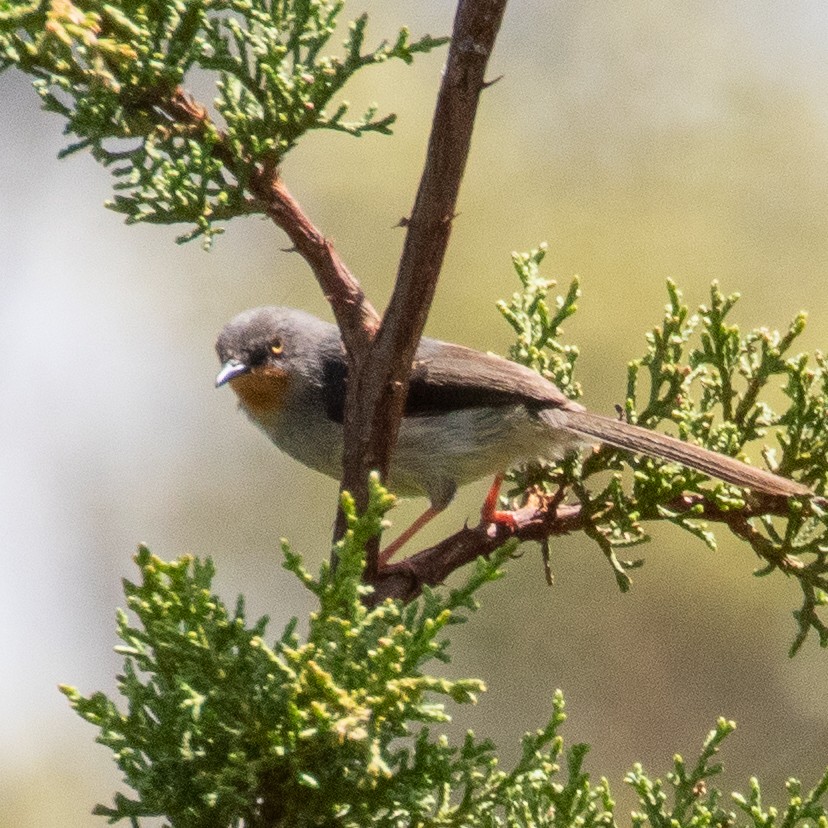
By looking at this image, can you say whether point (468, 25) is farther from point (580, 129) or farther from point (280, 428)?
point (580, 129)

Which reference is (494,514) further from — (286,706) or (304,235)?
(286,706)

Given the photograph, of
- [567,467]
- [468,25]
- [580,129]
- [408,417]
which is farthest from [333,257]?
[580,129]

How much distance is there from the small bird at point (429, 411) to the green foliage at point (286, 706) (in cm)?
128

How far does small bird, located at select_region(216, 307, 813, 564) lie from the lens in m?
4.61

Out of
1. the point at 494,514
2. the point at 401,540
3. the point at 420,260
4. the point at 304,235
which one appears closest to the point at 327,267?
the point at 304,235

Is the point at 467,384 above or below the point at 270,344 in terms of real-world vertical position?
below

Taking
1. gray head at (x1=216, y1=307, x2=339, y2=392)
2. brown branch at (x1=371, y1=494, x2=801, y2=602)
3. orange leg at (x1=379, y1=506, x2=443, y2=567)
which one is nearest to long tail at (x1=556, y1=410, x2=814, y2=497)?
brown branch at (x1=371, y1=494, x2=801, y2=602)

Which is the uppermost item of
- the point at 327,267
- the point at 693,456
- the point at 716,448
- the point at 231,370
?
the point at 231,370

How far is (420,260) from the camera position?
2.97m

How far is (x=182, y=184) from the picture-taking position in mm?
3561

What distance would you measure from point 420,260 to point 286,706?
1.06m

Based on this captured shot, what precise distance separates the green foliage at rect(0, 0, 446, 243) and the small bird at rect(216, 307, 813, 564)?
1.07 meters

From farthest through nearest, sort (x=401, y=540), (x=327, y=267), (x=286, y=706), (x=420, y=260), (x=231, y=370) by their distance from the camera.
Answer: (x=231, y=370) → (x=401, y=540) → (x=327, y=267) → (x=420, y=260) → (x=286, y=706)

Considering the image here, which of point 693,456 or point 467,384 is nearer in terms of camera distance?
point 693,456
